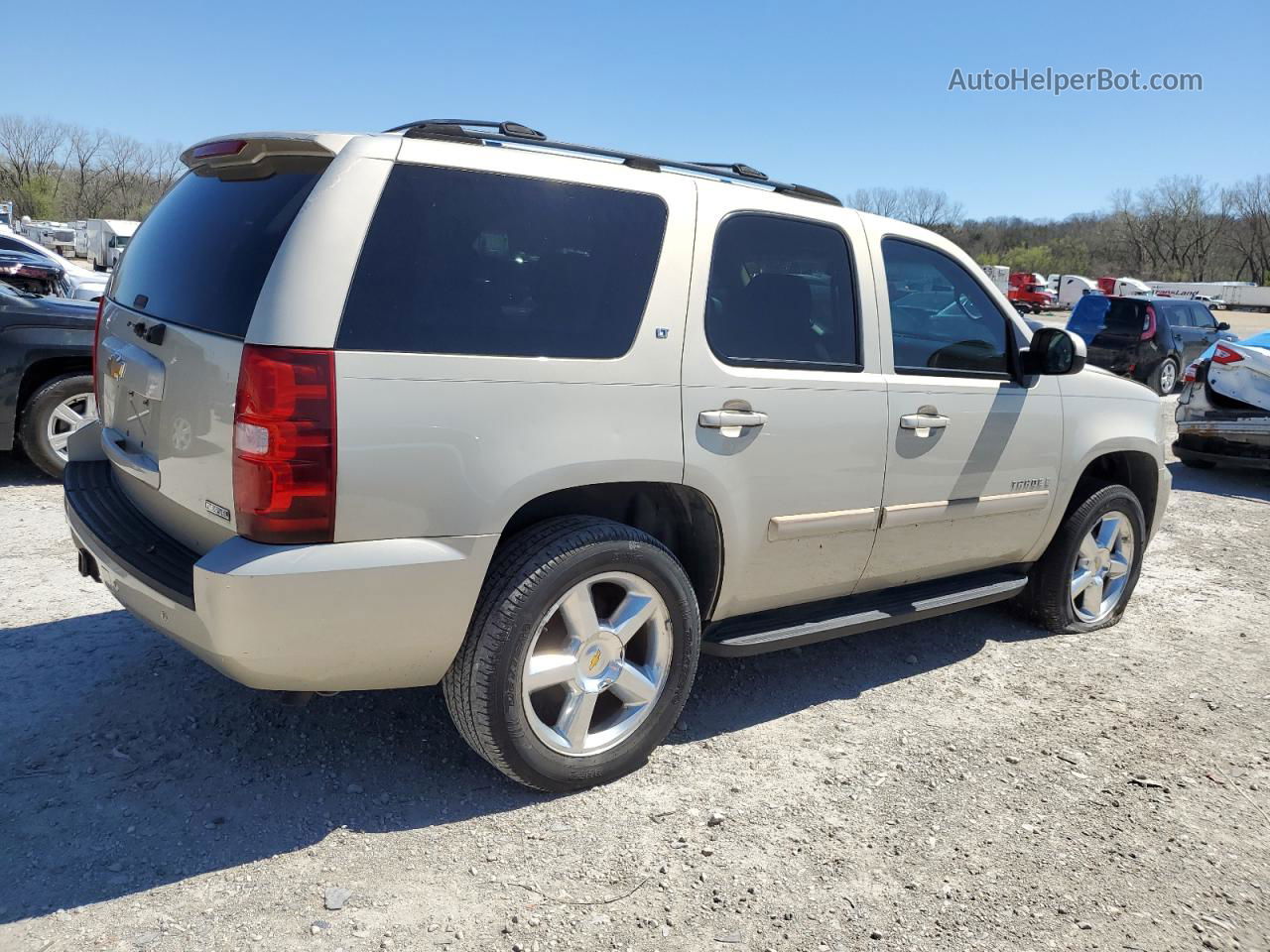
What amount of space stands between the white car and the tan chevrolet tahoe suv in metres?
13.2

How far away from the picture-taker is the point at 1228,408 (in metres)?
8.99

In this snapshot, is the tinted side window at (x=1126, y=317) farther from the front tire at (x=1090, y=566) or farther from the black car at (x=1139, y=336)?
the front tire at (x=1090, y=566)

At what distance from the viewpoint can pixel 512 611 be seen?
2.78 metres

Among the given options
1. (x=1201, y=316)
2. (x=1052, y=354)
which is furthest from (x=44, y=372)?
(x=1201, y=316)

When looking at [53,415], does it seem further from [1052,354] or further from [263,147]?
[1052,354]

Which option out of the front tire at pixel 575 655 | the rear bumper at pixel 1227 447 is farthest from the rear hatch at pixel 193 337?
the rear bumper at pixel 1227 447

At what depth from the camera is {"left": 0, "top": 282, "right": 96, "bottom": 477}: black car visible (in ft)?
20.4

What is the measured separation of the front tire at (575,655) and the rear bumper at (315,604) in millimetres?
116

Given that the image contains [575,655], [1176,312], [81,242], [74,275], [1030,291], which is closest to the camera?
[575,655]

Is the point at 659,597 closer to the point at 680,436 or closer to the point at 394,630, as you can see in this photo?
the point at 680,436

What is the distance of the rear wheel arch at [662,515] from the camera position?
303 centimetres

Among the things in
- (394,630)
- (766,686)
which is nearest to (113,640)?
(394,630)

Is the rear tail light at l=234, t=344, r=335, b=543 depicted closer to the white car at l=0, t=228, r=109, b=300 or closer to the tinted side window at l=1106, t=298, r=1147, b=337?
the white car at l=0, t=228, r=109, b=300

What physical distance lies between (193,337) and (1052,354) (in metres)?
3.29
